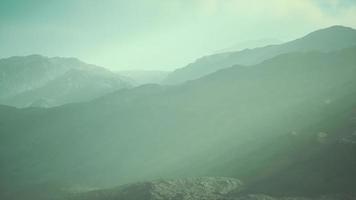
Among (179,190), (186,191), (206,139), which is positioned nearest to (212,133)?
(206,139)

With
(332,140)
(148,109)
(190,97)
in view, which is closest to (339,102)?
(332,140)

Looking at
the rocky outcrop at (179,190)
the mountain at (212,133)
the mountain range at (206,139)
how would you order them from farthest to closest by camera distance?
the mountain at (212,133) < the mountain range at (206,139) < the rocky outcrop at (179,190)

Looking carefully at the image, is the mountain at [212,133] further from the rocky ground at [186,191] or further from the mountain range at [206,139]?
the rocky ground at [186,191]

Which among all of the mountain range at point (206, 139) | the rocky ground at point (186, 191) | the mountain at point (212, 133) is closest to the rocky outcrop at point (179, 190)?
the rocky ground at point (186, 191)

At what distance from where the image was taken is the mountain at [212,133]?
6141 centimetres

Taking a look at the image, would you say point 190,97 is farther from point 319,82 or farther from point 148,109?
point 319,82

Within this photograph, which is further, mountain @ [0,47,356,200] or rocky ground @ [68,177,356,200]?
mountain @ [0,47,356,200]

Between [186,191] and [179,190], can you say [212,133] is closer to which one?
[179,190]

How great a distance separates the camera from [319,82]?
125 meters

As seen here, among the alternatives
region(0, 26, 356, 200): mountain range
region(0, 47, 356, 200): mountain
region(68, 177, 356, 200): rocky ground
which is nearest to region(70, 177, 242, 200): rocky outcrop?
region(68, 177, 356, 200): rocky ground

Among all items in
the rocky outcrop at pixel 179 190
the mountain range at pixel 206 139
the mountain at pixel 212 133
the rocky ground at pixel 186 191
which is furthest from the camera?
the mountain at pixel 212 133

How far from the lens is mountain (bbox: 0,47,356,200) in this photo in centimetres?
6141

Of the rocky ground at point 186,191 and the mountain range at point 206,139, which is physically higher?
the mountain range at point 206,139

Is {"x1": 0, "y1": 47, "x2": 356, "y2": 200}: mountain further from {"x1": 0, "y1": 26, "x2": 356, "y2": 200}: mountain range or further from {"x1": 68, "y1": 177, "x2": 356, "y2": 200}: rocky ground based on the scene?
{"x1": 68, "y1": 177, "x2": 356, "y2": 200}: rocky ground
